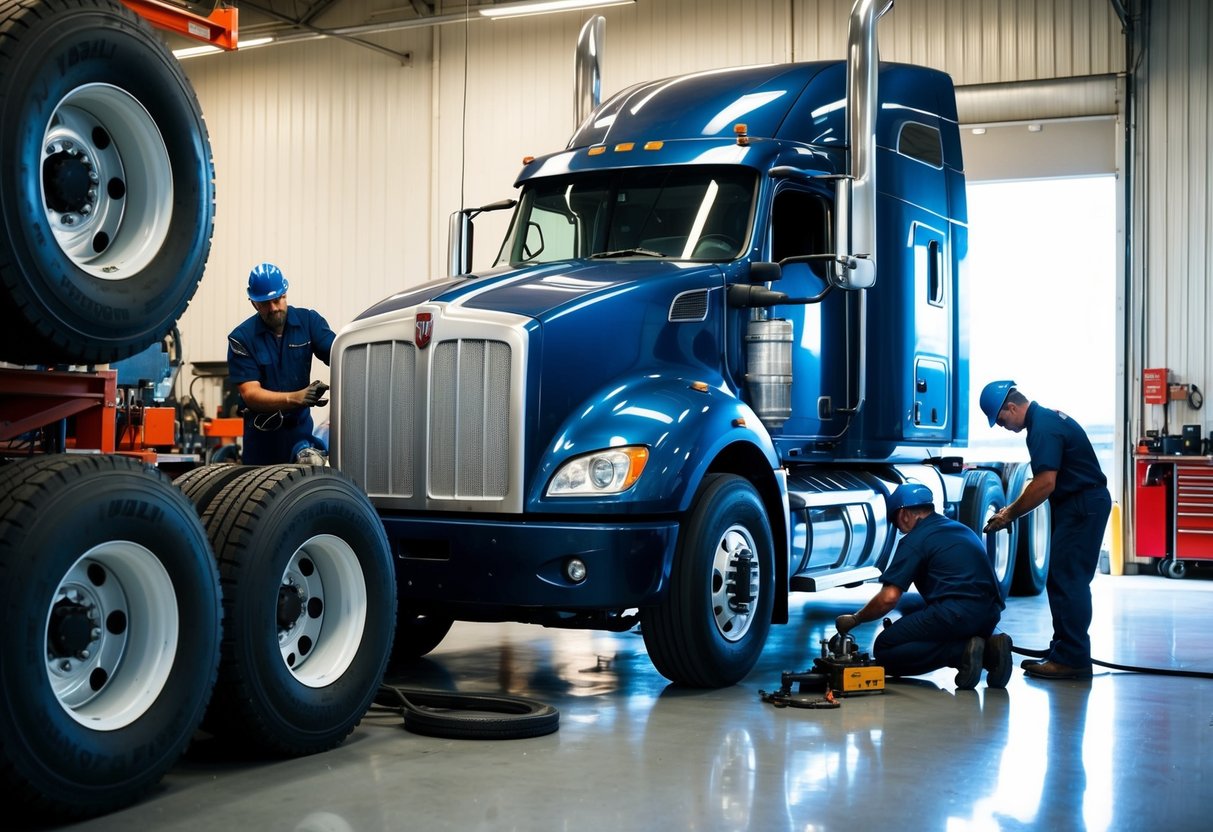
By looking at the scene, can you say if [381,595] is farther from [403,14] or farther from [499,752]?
[403,14]

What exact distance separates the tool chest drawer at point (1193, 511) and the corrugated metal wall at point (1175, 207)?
0.94 m

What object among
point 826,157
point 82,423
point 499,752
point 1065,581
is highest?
point 826,157

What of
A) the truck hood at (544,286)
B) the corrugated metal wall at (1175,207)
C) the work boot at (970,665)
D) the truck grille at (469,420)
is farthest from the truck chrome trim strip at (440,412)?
the corrugated metal wall at (1175,207)

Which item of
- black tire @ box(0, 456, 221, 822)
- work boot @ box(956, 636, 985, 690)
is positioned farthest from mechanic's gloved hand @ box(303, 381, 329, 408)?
work boot @ box(956, 636, 985, 690)

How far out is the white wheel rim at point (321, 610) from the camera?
15.8 feet

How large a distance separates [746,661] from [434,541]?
61.5 inches

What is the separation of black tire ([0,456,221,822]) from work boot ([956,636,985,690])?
3.49m

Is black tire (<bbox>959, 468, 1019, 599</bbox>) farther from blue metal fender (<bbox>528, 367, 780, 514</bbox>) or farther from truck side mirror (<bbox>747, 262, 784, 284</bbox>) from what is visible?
blue metal fender (<bbox>528, 367, 780, 514</bbox>)

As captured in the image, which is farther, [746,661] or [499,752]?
[746,661]

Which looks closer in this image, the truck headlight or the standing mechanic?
the truck headlight

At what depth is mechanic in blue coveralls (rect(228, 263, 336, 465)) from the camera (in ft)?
23.4

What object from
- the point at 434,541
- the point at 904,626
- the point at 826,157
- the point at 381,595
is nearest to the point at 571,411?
the point at 434,541

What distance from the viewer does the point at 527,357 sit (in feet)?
19.0

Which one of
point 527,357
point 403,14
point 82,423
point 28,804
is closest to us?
point 28,804
